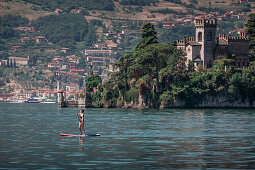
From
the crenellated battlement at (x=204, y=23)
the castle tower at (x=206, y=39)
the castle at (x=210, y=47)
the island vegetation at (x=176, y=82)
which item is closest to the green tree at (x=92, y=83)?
the island vegetation at (x=176, y=82)

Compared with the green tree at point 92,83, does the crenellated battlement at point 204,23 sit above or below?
above

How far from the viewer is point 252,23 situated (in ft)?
579

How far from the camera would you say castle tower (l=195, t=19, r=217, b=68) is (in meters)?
163

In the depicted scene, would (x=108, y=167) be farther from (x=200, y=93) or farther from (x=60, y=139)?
(x=200, y=93)

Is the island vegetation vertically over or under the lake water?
over

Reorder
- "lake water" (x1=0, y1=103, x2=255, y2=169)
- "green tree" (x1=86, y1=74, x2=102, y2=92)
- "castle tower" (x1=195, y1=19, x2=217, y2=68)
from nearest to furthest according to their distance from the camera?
"lake water" (x1=0, y1=103, x2=255, y2=169) → "castle tower" (x1=195, y1=19, x2=217, y2=68) → "green tree" (x1=86, y1=74, x2=102, y2=92)

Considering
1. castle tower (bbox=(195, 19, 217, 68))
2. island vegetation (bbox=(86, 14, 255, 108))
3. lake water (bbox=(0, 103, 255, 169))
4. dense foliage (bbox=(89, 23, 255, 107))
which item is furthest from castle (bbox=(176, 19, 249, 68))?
lake water (bbox=(0, 103, 255, 169))

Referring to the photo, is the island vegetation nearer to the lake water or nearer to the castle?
the castle

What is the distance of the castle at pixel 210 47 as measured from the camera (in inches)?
6388

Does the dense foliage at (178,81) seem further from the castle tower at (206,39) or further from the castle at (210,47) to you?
the castle tower at (206,39)

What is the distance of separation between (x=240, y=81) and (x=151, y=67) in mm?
19867

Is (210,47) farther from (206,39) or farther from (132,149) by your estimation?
(132,149)

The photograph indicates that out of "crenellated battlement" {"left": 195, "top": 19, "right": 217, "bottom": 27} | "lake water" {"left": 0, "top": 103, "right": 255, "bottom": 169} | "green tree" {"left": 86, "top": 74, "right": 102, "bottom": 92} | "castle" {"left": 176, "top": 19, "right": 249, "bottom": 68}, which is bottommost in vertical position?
"lake water" {"left": 0, "top": 103, "right": 255, "bottom": 169}

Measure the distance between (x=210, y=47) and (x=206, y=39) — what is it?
2095 millimetres
